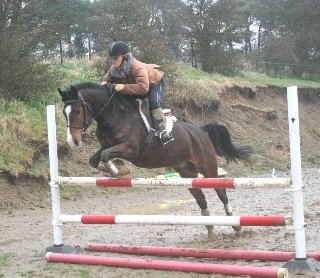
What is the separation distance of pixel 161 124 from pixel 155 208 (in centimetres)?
470

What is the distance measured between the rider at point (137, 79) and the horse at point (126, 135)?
0.12 meters

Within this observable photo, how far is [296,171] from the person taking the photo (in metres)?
5.37

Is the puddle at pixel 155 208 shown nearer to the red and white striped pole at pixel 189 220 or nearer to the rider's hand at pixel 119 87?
the red and white striped pole at pixel 189 220

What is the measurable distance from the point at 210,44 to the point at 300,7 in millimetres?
17614

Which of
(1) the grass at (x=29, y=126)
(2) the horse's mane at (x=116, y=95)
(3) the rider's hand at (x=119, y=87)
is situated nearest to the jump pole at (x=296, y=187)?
(3) the rider's hand at (x=119, y=87)

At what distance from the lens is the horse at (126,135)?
20.9 ft

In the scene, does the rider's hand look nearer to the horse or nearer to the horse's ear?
the horse

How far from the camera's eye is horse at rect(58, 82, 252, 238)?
636cm

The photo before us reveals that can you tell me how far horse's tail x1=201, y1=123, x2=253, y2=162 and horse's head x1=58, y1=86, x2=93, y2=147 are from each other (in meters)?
2.72

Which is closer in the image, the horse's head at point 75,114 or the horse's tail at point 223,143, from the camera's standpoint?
the horse's head at point 75,114

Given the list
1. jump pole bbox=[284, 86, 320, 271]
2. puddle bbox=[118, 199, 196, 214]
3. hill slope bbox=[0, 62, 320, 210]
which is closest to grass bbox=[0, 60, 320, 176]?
hill slope bbox=[0, 62, 320, 210]

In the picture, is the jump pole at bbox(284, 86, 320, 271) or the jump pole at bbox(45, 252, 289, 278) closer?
the jump pole at bbox(45, 252, 289, 278)

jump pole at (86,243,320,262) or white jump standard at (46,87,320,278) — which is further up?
white jump standard at (46,87,320,278)

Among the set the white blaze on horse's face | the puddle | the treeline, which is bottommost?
the puddle
